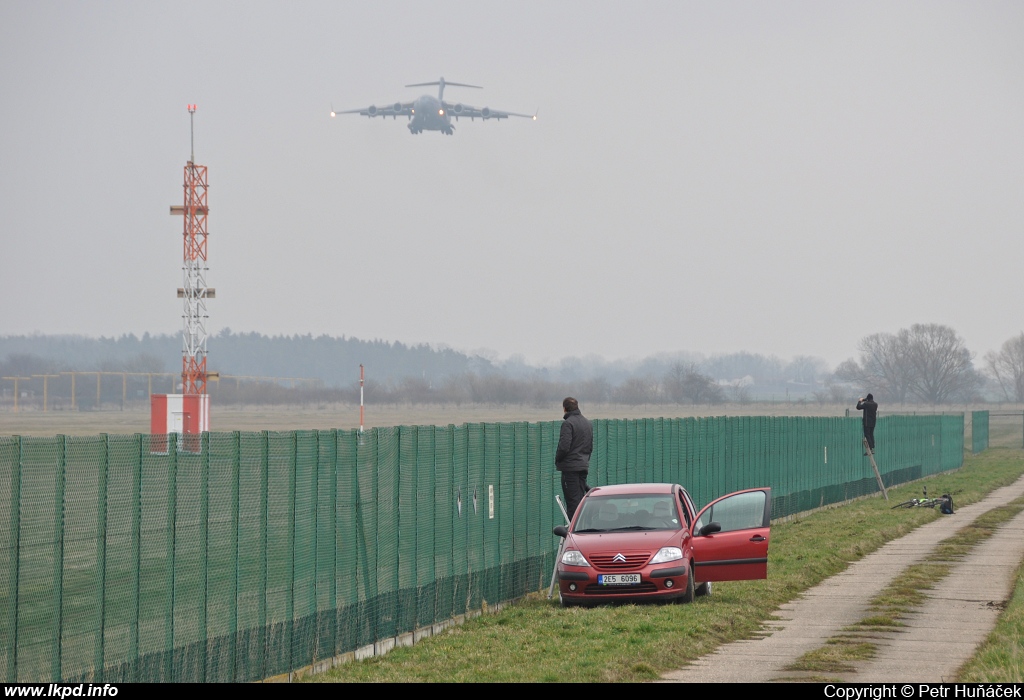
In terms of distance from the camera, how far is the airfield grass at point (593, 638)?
38.8ft

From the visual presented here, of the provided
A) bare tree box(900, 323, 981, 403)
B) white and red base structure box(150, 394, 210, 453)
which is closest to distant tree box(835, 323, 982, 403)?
bare tree box(900, 323, 981, 403)

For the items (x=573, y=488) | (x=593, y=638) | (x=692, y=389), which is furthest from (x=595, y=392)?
(x=593, y=638)

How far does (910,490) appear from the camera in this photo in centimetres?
4016

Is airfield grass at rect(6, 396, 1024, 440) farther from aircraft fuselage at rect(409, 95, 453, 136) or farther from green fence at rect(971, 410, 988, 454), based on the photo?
aircraft fuselage at rect(409, 95, 453, 136)

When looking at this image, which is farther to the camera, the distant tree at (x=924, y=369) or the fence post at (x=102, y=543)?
the distant tree at (x=924, y=369)

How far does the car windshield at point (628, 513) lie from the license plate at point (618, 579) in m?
0.87

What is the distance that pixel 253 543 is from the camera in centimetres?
1143

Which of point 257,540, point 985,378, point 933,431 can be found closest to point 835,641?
point 257,540

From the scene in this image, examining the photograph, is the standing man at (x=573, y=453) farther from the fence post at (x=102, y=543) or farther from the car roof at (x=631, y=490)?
the fence post at (x=102, y=543)

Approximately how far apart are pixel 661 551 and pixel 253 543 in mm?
6336

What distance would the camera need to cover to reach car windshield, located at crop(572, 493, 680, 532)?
17047 millimetres

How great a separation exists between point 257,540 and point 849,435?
30960 mm

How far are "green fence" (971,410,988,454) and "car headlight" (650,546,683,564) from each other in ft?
181

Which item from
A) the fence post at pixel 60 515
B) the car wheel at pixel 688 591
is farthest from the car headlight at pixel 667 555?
the fence post at pixel 60 515
